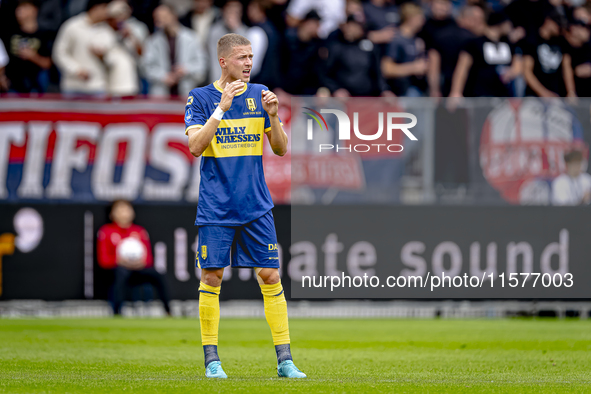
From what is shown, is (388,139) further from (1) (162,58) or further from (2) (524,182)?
(1) (162,58)

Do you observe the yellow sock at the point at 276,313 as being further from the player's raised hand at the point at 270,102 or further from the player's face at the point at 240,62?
the player's face at the point at 240,62

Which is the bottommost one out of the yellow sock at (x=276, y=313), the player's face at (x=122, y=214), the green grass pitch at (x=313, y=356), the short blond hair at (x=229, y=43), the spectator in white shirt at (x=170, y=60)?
the green grass pitch at (x=313, y=356)

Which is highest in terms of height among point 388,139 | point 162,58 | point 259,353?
point 162,58

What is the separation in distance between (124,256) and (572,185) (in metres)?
6.62

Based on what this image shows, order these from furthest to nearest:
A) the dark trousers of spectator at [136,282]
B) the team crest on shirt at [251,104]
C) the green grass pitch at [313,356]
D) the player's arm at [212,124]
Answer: the dark trousers of spectator at [136,282], the team crest on shirt at [251,104], the player's arm at [212,124], the green grass pitch at [313,356]

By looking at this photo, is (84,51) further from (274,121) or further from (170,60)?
(274,121)

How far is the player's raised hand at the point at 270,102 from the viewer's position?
631cm

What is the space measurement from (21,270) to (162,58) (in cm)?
403

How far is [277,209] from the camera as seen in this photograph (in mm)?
13328

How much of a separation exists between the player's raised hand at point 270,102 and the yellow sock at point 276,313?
1.26 m

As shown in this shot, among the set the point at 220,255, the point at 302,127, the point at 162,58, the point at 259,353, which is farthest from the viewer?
the point at 162,58

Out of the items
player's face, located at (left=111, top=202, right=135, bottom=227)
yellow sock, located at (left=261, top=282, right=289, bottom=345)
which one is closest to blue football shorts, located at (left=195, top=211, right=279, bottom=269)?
yellow sock, located at (left=261, top=282, right=289, bottom=345)

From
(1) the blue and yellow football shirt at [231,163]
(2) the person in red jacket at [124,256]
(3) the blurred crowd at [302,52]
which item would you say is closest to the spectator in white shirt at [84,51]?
(3) the blurred crowd at [302,52]

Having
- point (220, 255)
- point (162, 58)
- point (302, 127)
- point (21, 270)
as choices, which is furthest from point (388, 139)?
point (220, 255)
